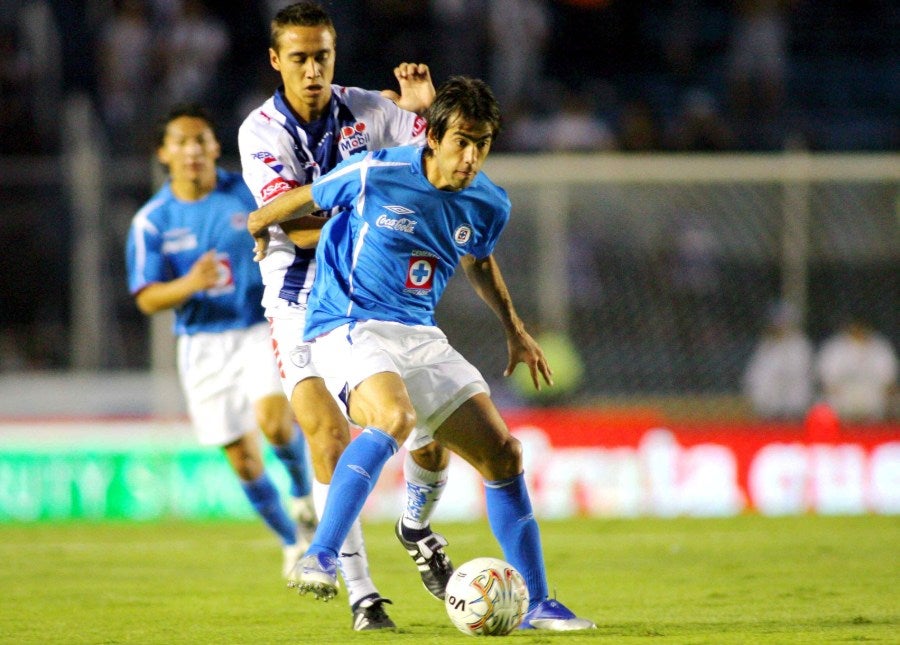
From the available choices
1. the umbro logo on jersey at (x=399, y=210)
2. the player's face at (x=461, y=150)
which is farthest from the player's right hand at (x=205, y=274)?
the player's face at (x=461, y=150)

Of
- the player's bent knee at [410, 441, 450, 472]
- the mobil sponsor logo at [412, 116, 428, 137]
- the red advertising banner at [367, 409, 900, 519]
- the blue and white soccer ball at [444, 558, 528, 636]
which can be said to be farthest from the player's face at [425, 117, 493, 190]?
the red advertising banner at [367, 409, 900, 519]

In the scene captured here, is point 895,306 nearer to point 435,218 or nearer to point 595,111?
point 595,111

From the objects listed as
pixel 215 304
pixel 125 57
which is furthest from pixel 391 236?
pixel 125 57

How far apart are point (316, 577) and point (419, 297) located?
1392 mm

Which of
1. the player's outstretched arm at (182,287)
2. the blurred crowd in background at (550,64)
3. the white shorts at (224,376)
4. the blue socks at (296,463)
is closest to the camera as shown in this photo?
the blue socks at (296,463)

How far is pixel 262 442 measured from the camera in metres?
11.4

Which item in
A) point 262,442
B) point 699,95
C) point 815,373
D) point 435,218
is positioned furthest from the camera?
point 699,95

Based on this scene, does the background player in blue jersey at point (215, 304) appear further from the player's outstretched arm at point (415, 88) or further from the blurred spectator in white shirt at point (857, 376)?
the blurred spectator in white shirt at point (857, 376)

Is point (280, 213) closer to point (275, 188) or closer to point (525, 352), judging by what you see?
point (275, 188)

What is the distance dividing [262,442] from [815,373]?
4.70 metres

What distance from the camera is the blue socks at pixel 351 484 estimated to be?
5.20 meters

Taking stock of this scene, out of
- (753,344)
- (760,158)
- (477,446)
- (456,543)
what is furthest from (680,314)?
(477,446)

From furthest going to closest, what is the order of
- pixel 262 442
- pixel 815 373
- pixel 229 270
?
1. pixel 815 373
2. pixel 262 442
3. pixel 229 270

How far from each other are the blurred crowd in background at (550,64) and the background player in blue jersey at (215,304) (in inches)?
185
